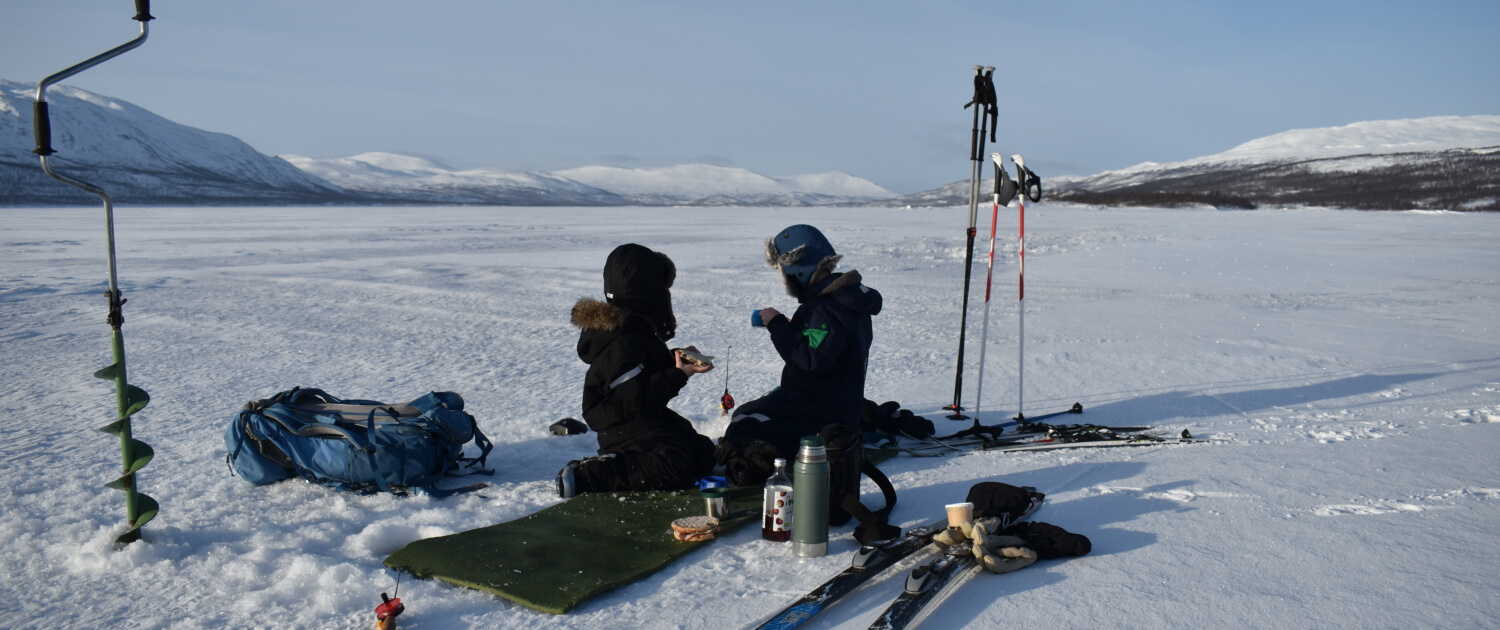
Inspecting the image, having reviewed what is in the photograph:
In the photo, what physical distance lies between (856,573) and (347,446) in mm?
2240

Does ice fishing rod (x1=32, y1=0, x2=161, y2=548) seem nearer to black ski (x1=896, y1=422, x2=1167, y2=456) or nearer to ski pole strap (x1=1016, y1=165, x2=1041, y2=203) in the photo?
black ski (x1=896, y1=422, x2=1167, y2=456)

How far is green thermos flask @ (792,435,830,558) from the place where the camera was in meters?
3.04

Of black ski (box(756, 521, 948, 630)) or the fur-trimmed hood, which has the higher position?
the fur-trimmed hood

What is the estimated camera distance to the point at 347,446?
370cm

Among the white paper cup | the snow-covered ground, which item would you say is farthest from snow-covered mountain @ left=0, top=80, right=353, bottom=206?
the white paper cup

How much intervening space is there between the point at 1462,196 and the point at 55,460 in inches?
3838

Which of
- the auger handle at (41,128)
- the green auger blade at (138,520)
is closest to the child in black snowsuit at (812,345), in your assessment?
the green auger blade at (138,520)

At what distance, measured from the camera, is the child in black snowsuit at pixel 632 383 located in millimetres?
3805

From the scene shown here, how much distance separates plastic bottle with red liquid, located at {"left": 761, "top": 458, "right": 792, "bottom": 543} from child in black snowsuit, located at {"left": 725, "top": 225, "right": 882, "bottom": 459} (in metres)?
0.69

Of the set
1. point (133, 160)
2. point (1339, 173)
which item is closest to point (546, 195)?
point (133, 160)

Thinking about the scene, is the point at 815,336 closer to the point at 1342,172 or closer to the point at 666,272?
the point at 666,272

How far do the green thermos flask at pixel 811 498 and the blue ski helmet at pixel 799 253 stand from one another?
1227mm

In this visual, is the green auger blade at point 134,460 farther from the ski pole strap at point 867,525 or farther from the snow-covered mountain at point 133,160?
the snow-covered mountain at point 133,160

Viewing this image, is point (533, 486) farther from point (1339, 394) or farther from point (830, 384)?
point (1339, 394)
